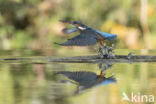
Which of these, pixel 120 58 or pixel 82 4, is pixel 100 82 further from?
pixel 82 4

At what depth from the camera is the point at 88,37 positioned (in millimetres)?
3980

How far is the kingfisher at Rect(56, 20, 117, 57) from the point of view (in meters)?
3.80

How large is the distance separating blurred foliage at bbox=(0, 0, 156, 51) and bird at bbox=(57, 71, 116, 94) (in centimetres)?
724

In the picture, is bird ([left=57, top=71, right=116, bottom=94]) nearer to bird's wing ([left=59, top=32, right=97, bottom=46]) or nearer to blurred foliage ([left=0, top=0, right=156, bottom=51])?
bird's wing ([left=59, top=32, right=97, bottom=46])

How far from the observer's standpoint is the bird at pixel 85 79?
267cm

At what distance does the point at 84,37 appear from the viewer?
399 centimetres

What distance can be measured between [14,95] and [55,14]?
29.1 feet

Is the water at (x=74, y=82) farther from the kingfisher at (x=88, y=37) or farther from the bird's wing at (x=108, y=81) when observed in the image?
the kingfisher at (x=88, y=37)

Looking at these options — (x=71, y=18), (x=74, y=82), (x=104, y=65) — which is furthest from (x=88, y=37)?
(x=71, y=18)

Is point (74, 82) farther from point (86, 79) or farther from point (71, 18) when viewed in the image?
point (71, 18)

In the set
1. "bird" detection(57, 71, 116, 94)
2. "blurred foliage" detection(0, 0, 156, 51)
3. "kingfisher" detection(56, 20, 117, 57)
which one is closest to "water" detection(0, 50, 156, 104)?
"bird" detection(57, 71, 116, 94)

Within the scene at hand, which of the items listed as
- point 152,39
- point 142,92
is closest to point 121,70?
point 142,92

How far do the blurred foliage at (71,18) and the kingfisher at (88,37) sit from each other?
20.9 ft

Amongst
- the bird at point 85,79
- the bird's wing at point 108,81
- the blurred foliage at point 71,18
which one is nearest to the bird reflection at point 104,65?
the bird at point 85,79
